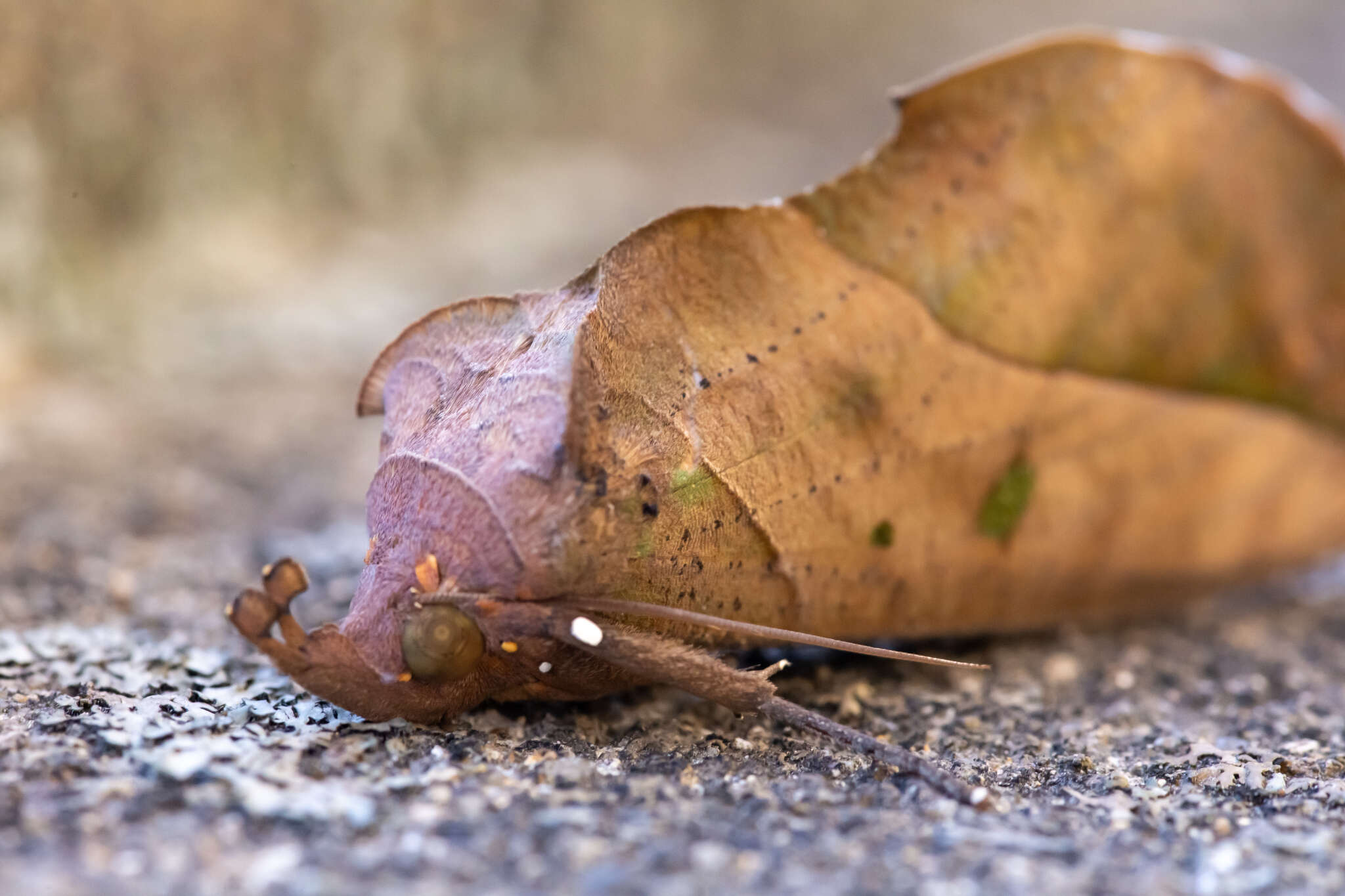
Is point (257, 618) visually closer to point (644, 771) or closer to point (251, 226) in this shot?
point (644, 771)

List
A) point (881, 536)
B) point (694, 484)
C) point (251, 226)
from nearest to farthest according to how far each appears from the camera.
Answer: point (694, 484)
point (881, 536)
point (251, 226)

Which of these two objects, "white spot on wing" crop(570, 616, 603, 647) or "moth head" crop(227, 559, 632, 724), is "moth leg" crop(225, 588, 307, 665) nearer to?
"moth head" crop(227, 559, 632, 724)

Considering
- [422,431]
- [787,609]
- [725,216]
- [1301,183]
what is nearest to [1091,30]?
[1301,183]

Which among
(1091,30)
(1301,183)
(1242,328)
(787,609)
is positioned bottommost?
(787,609)

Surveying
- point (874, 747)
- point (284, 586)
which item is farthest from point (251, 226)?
point (874, 747)

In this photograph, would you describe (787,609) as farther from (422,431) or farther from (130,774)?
(130,774)

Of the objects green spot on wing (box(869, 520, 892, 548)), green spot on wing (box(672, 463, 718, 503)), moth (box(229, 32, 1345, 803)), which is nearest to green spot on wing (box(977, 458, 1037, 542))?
moth (box(229, 32, 1345, 803))
